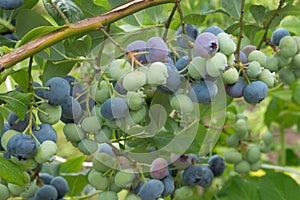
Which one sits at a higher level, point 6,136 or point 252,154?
point 6,136

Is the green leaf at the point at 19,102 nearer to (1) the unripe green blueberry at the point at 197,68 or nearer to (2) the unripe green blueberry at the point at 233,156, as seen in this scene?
(1) the unripe green blueberry at the point at 197,68

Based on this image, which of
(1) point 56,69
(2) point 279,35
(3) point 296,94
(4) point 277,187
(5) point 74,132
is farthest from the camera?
(3) point 296,94

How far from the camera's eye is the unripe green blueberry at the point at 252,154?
1336 millimetres

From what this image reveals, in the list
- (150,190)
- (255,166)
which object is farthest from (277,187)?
(150,190)

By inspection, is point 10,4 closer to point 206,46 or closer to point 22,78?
point 22,78

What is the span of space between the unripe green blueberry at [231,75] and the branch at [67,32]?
0.15 meters

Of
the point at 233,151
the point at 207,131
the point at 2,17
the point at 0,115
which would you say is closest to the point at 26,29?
the point at 2,17

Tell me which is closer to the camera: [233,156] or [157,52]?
[157,52]

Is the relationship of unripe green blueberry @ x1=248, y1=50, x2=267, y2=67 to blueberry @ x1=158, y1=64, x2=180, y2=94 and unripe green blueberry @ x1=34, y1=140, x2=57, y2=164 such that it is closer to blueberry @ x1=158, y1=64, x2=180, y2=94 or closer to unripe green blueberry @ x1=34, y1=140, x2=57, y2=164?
blueberry @ x1=158, y1=64, x2=180, y2=94

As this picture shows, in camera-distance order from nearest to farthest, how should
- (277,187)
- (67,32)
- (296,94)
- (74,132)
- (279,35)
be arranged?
→ (67,32)
(74,132)
(279,35)
(277,187)
(296,94)

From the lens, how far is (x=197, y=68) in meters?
0.80

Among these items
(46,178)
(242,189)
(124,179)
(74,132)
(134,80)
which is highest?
(134,80)

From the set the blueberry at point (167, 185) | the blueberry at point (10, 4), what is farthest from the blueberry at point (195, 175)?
the blueberry at point (10, 4)

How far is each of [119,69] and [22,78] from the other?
197 millimetres
